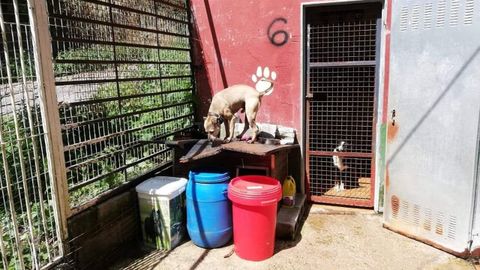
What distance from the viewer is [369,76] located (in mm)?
4762

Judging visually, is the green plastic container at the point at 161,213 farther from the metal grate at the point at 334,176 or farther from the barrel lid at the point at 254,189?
the metal grate at the point at 334,176

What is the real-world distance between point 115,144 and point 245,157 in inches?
60.1

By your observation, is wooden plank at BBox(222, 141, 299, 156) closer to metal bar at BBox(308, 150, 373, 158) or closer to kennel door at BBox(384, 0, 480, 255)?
metal bar at BBox(308, 150, 373, 158)

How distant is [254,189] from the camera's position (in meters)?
3.55

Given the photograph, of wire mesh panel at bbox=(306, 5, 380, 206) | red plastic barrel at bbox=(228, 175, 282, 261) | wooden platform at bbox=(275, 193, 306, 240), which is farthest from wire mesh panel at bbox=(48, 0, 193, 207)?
wire mesh panel at bbox=(306, 5, 380, 206)

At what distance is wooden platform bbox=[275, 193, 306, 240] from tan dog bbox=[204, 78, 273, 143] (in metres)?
0.99

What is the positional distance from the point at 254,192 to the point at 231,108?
1263mm

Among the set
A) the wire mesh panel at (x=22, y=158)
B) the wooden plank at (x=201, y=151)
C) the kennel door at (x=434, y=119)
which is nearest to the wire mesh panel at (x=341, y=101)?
the kennel door at (x=434, y=119)

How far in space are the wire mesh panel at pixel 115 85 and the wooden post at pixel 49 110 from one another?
0.15 meters

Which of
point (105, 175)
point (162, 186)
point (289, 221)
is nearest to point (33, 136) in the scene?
point (105, 175)

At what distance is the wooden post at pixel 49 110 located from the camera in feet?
9.46

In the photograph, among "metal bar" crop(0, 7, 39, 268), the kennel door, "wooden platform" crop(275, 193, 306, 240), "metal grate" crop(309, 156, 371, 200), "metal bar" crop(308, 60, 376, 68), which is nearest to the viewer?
"metal bar" crop(0, 7, 39, 268)

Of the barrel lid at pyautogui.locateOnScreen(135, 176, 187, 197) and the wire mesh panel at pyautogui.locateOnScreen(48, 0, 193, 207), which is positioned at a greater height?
the wire mesh panel at pyautogui.locateOnScreen(48, 0, 193, 207)

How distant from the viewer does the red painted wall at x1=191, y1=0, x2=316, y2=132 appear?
4.78m
